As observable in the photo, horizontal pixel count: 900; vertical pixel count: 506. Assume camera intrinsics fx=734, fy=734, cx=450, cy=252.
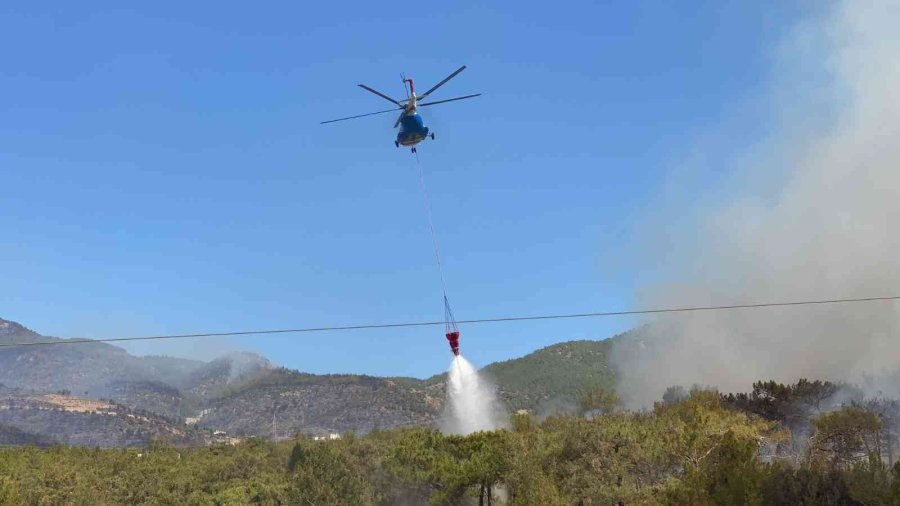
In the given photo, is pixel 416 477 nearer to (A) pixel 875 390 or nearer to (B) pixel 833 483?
(B) pixel 833 483

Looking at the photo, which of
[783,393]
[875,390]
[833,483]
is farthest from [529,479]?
[875,390]

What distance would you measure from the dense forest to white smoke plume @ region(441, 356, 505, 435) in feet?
23.2

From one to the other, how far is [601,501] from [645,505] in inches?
443

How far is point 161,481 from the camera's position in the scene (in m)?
107

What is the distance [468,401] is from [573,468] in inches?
1219

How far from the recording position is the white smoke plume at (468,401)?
99188mm

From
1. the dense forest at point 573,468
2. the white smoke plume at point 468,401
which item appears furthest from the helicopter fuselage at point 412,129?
the white smoke plume at point 468,401

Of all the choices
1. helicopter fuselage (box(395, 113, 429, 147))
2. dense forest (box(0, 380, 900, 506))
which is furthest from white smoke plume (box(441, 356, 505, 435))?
helicopter fuselage (box(395, 113, 429, 147))

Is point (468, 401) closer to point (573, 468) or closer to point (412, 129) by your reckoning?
point (573, 468)

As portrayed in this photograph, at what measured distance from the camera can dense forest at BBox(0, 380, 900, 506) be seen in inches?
1860

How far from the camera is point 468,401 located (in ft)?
348

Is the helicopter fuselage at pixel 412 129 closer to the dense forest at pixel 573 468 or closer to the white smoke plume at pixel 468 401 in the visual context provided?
the dense forest at pixel 573 468

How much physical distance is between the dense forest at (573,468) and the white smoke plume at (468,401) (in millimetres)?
7061

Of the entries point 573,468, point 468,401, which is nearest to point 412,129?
point 573,468
